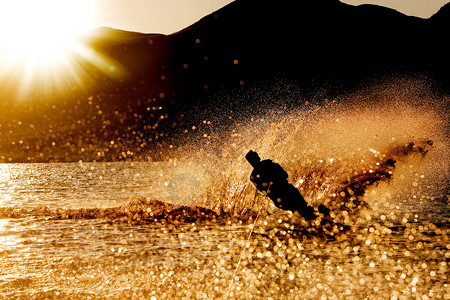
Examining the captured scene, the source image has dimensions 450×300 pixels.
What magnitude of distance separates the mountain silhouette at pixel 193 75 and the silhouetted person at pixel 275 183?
153m

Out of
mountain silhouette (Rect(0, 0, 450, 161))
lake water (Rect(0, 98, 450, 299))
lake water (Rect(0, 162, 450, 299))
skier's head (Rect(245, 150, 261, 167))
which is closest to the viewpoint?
lake water (Rect(0, 162, 450, 299))

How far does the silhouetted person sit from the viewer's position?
32.3ft

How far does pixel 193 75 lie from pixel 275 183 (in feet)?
576

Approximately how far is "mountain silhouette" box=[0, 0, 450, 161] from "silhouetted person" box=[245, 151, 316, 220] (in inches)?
6018

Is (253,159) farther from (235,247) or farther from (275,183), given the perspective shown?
(235,247)

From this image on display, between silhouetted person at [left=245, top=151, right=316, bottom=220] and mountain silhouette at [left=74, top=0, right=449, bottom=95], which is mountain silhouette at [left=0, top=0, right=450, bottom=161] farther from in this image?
silhouetted person at [left=245, top=151, right=316, bottom=220]

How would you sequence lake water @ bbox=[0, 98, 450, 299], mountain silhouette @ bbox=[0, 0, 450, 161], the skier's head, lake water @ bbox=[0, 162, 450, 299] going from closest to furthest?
lake water @ bbox=[0, 162, 450, 299], lake water @ bbox=[0, 98, 450, 299], the skier's head, mountain silhouette @ bbox=[0, 0, 450, 161]

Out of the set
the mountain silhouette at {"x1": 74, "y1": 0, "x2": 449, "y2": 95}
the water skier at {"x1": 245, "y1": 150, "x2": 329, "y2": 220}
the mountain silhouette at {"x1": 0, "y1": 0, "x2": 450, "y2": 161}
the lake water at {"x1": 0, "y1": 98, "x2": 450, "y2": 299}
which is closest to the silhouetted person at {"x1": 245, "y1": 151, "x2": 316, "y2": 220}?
the water skier at {"x1": 245, "y1": 150, "x2": 329, "y2": 220}

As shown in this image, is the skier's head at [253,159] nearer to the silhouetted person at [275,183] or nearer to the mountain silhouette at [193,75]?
the silhouetted person at [275,183]

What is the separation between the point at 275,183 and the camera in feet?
32.3

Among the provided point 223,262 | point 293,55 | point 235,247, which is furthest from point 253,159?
point 293,55

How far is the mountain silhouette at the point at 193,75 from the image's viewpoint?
17212cm

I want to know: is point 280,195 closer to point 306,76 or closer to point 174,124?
point 174,124

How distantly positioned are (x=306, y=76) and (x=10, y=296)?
186516 mm
